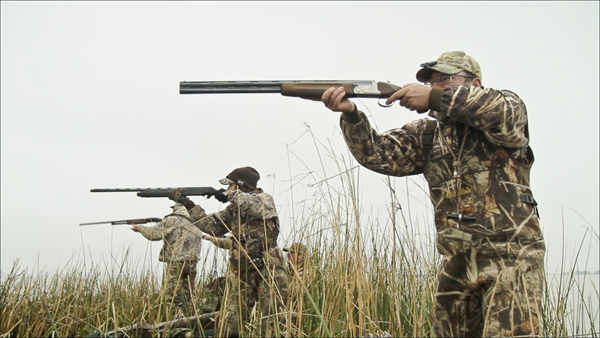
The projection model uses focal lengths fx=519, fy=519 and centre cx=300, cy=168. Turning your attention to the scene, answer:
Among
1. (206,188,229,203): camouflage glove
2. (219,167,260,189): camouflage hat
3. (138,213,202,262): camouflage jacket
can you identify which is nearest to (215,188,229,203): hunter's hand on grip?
(206,188,229,203): camouflage glove

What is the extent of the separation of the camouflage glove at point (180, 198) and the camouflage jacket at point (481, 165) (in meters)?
4.05

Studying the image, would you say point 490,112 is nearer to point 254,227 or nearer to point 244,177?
point 254,227

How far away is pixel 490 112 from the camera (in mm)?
2322

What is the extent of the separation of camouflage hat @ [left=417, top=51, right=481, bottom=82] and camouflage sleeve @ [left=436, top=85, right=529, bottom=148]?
318 mm

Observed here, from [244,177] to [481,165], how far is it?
3738 mm

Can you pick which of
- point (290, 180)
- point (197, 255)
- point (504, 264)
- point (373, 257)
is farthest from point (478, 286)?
point (197, 255)

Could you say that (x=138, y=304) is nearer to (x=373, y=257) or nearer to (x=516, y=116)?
(x=373, y=257)

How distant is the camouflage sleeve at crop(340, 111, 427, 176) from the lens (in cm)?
279

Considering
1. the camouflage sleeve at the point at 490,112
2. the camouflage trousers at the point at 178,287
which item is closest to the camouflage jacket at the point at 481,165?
the camouflage sleeve at the point at 490,112

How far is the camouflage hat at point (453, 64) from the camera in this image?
2699mm

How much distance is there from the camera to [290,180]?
3.43 m

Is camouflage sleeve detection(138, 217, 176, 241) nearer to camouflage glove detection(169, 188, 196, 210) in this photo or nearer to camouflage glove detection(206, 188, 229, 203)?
camouflage glove detection(169, 188, 196, 210)

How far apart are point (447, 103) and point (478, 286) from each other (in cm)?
84

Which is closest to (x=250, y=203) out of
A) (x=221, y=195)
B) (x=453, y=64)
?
(x=221, y=195)
